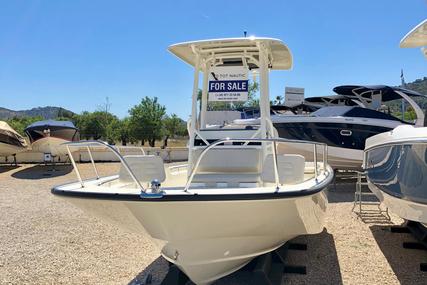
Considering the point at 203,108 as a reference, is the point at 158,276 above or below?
below

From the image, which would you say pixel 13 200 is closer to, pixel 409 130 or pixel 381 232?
pixel 381 232

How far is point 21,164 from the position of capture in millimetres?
17625

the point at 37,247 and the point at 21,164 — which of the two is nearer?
the point at 37,247

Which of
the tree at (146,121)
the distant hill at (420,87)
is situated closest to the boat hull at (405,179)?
the tree at (146,121)

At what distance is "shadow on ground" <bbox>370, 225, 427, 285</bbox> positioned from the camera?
4.15 metres

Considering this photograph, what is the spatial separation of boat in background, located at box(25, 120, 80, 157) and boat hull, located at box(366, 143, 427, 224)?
1414 centimetres

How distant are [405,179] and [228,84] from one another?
2.33 metres

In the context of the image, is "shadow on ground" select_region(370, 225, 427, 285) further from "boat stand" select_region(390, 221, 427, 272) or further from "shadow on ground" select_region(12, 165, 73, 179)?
"shadow on ground" select_region(12, 165, 73, 179)

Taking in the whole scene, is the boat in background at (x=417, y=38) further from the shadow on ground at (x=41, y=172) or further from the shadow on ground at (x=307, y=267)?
the shadow on ground at (x=41, y=172)

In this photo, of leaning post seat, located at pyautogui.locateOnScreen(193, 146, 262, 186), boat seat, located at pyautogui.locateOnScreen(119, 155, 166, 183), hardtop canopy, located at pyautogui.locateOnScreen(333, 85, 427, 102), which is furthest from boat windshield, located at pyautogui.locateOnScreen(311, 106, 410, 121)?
boat seat, located at pyautogui.locateOnScreen(119, 155, 166, 183)

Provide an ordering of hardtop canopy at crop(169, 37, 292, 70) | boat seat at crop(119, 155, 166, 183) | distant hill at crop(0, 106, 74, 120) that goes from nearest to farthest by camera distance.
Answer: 1. boat seat at crop(119, 155, 166, 183)
2. hardtop canopy at crop(169, 37, 292, 70)
3. distant hill at crop(0, 106, 74, 120)

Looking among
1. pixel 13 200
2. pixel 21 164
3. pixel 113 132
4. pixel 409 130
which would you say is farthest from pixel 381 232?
pixel 113 132

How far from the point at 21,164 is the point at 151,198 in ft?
55.1

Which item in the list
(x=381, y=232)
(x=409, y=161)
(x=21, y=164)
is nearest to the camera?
(x=409, y=161)
